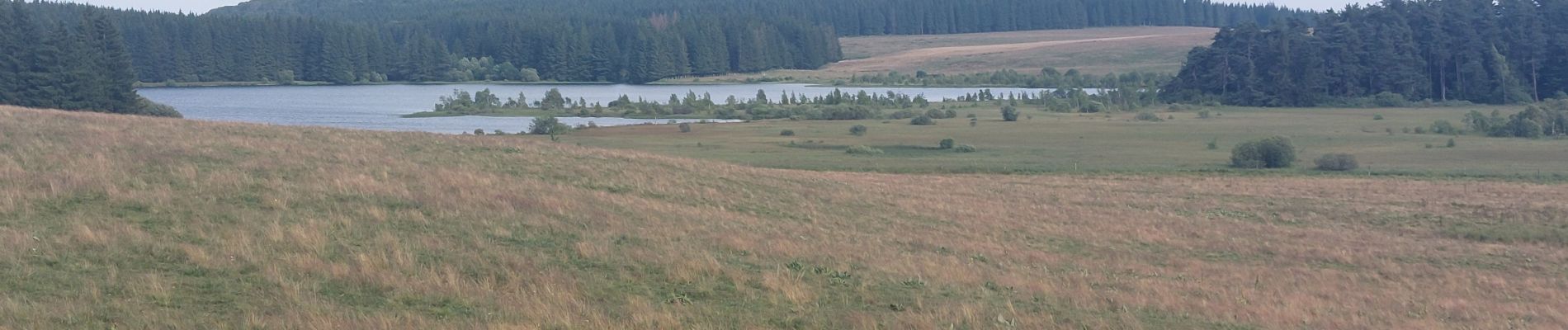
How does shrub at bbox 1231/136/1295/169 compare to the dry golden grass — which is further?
shrub at bbox 1231/136/1295/169

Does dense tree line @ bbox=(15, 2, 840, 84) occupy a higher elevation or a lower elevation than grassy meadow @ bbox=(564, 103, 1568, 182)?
higher

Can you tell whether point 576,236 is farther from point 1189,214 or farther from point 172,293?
point 1189,214

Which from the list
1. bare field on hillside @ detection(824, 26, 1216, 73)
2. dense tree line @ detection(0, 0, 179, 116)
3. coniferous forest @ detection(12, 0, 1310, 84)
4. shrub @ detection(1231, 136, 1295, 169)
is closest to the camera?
shrub @ detection(1231, 136, 1295, 169)

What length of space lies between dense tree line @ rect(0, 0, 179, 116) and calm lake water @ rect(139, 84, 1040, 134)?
4.46 meters

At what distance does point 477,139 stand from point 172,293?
60.4 ft

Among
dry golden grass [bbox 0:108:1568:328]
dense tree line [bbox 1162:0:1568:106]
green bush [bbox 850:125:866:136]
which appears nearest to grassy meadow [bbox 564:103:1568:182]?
green bush [bbox 850:125:866:136]

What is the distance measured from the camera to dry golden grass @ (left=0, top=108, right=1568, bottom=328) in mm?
10680

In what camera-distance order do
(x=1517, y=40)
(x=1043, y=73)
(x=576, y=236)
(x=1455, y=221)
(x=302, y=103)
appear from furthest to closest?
(x=1043, y=73)
(x=1517, y=40)
(x=302, y=103)
(x=1455, y=221)
(x=576, y=236)

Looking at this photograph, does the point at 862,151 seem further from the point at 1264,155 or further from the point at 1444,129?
the point at 1444,129

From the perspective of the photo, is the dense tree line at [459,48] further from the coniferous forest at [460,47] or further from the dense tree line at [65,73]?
the dense tree line at [65,73]

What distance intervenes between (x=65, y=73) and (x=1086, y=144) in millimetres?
48228

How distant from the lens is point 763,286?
40.3 ft

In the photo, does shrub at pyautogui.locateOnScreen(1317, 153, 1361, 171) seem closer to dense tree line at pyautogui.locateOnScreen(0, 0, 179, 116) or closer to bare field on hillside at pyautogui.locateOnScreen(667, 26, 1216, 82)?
dense tree line at pyautogui.locateOnScreen(0, 0, 179, 116)

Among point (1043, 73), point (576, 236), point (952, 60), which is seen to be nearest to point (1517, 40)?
point (1043, 73)
